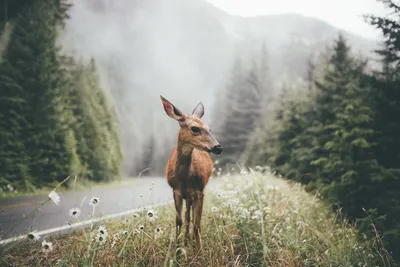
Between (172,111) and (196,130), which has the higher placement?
(172,111)

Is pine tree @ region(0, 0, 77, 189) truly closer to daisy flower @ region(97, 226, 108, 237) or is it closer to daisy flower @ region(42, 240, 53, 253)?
daisy flower @ region(97, 226, 108, 237)

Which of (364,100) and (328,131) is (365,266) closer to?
(364,100)

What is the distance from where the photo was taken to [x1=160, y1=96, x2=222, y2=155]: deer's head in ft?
10.5

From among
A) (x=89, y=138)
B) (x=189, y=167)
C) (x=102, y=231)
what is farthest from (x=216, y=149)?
(x=89, y=138)

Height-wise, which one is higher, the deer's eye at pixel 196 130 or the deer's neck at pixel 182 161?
the deer's eye at pixel 196 130

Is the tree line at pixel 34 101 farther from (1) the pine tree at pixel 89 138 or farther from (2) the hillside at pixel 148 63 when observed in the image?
(2) the hillside at pixel 148 63

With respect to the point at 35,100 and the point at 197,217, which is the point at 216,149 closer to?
the point at 197,217

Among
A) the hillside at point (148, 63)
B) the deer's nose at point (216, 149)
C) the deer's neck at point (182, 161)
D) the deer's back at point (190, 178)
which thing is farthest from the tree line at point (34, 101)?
the hillside at point (148, 63)

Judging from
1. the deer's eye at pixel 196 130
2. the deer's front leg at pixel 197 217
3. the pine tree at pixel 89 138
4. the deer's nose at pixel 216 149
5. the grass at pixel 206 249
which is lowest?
the pine tree at pixel 89 138

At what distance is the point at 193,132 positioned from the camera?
335 centimetres

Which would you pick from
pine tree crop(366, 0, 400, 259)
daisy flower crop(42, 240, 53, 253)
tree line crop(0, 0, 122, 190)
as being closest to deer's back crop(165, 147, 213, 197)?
daisy flower crop(42, 240, 53, 253)

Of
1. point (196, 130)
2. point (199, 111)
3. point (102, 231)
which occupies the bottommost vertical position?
point (102, 231)

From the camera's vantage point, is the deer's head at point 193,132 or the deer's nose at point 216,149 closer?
the deer's nose at point 216,149

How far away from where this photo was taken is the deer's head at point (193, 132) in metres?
3.21
